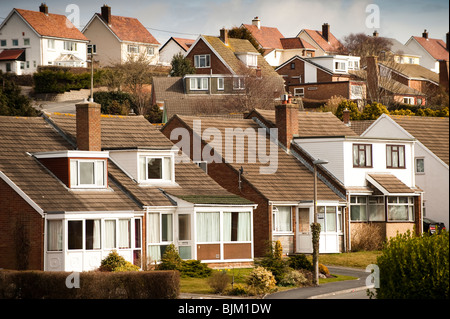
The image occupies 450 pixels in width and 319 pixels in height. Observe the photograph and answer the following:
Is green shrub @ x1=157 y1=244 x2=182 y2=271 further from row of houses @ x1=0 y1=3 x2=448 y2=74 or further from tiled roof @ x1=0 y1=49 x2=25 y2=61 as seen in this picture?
tiled roof @ x1=0 y1=49 x2=25 y2=61

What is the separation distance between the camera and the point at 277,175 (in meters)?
56.9

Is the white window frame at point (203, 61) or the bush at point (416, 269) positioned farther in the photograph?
the white window frame at point (203, 61)

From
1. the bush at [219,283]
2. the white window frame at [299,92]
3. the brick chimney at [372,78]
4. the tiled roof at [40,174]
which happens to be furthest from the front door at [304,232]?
the white window frame at [299,92]

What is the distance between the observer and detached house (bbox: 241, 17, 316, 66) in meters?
145

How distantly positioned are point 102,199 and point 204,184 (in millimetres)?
8078

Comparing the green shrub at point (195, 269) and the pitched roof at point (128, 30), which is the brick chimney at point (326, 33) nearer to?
the pitched roof at point (128, 30)

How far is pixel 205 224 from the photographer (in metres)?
48.7

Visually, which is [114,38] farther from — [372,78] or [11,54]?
[372,78]

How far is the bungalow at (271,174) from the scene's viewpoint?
53969mm

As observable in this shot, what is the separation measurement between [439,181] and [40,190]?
76.5ft

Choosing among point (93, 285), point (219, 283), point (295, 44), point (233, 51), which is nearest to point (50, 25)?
point (233, 51)

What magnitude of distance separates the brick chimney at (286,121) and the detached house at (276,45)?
276 ft

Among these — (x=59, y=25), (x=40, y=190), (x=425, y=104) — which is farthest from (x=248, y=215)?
(x=59, y=25)

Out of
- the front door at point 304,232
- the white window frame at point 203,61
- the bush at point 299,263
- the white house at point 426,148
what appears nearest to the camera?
the bush at point 299,263
